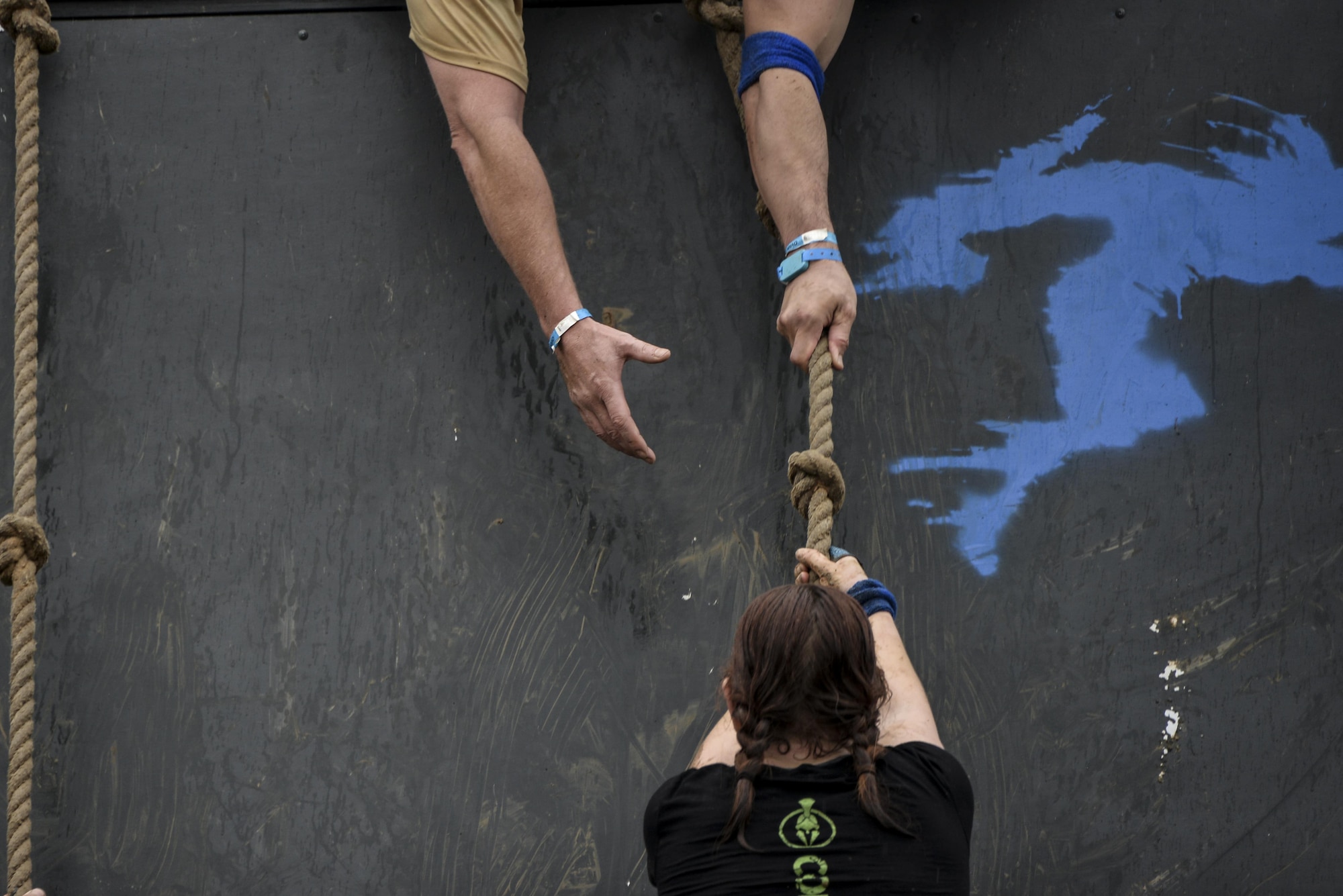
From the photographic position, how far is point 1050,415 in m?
2.09

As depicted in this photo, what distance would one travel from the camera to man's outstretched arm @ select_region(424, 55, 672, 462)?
74.2 inches

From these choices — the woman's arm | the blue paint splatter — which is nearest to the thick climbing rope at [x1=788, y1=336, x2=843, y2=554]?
the woman's arm

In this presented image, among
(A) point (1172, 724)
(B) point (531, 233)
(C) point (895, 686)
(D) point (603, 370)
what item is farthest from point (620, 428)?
(A) point (1172, 724)

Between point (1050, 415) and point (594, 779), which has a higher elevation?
point (1050, 415)

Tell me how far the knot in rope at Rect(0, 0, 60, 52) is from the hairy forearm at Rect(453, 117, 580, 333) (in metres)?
0.81

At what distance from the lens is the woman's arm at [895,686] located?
148cm

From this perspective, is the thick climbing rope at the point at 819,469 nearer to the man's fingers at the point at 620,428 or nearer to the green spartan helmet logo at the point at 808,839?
the man's fingers at the point at 620,428

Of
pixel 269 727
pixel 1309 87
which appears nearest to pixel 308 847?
pixel 269 727

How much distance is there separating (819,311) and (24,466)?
1287 mm

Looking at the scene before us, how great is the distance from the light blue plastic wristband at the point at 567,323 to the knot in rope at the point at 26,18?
1072 mm

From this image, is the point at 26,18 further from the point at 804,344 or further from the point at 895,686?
the point at 895,686

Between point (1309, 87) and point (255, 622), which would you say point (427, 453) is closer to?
point (255, 622)

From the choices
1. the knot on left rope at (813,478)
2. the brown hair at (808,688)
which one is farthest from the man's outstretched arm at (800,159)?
the brown hair at (808,688)

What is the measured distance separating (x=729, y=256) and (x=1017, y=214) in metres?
0.51
